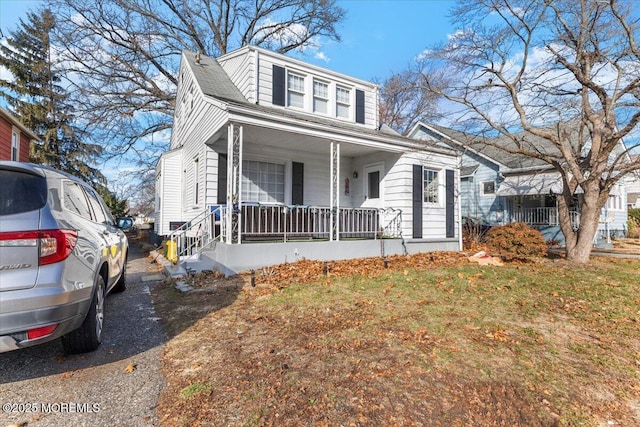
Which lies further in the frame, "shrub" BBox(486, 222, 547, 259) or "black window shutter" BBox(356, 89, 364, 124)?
"black window shutter" BBox(356, 89, 364, 124)

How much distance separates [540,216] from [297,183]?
40.4 ft

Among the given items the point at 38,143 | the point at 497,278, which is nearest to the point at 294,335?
the point at 497,278


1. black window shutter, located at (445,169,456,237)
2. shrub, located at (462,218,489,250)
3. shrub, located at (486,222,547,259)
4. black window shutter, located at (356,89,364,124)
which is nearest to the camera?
shrub, located at (486,222,547,259)

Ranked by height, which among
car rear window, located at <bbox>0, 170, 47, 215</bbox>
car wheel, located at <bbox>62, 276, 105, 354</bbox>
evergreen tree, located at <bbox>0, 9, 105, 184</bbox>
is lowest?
car wheel, located at <bbox>62, 276, 105, 354</bbox>

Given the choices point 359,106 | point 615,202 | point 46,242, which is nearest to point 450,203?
point 359,106

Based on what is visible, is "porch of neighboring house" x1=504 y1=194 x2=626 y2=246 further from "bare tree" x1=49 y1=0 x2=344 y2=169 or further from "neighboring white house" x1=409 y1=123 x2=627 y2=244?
"bare tree" x1=49 y1=0 x2=344 y2=169

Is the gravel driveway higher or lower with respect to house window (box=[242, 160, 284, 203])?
lower

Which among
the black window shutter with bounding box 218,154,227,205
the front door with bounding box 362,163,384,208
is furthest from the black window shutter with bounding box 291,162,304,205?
the front door with bounding box 362,163,384,208

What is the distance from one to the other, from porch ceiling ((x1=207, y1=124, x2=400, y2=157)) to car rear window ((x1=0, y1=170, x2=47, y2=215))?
5147 millimetres

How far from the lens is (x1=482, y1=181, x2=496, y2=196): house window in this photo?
16.3 m

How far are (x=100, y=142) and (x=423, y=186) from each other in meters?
18.5

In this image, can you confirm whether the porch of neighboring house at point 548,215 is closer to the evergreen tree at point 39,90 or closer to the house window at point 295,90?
the house window at point 295,90

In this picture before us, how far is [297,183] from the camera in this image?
9.82 m

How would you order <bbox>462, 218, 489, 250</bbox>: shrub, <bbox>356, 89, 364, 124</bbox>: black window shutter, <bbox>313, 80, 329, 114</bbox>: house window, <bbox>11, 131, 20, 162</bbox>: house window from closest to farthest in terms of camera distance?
<bbox>313, 80, 329, 114</bbox>: house window → <bbox>356, 89, 364, 124</bbox>: black window shutter → <bbox>462, 218, 489, 250</bbox>: shrub → <bbox>11, 131, 20, 162</bbox>: house window
